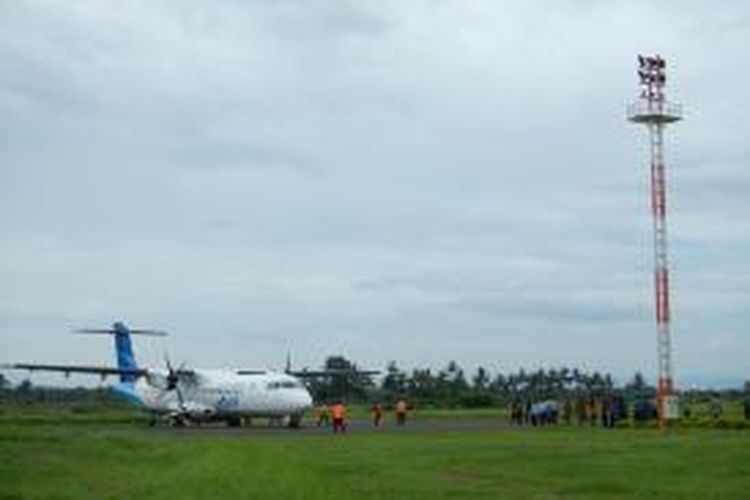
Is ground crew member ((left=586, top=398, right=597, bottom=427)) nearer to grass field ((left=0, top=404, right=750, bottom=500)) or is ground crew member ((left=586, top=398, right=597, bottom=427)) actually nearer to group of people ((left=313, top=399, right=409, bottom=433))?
group of people ((left=313, top=399, right=409, bottom=433))

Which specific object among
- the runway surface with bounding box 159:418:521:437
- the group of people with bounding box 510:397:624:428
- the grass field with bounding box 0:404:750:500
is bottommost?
the grass field with bounding box 0:404:750:500

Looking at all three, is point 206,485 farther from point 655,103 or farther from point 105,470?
point 655,103

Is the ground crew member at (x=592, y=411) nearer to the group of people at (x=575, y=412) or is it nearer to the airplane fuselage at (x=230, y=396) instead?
the group of people at (x=575, y=412)

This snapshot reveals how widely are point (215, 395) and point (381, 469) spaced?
129 feet

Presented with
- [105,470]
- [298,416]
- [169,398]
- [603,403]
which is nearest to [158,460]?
[105,470]

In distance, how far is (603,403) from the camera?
182ft

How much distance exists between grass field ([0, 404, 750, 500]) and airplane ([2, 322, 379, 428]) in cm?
2408

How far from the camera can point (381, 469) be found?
2717 centimetres

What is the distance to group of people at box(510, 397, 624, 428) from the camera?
54.5 m

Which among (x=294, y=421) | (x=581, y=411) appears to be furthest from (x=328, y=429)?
(x=581, y=411)

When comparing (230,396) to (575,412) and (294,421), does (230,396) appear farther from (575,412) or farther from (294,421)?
(575,412)

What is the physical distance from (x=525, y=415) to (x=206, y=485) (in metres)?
42.1

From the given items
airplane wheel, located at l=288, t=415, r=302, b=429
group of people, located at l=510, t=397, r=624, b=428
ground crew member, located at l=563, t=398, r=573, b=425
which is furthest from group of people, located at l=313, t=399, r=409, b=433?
ground crew member, located at l=563, t=398, r=573, b=425

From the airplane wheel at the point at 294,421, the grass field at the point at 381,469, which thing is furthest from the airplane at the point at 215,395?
the grass field at the point at 381,469
